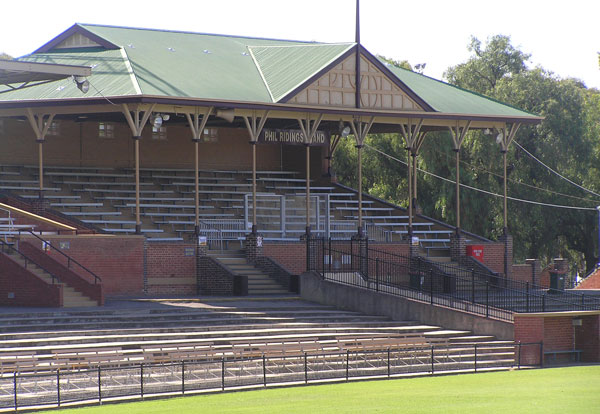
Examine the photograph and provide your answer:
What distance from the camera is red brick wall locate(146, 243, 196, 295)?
1389 inches

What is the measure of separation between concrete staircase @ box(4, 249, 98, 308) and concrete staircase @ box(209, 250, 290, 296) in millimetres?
6065

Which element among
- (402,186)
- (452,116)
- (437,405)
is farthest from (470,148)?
(437,405)

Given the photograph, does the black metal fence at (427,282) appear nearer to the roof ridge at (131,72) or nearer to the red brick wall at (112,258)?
the red brick wall at (112,258)

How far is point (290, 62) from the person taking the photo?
41.1m

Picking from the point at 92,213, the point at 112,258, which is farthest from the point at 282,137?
the point at 112,258

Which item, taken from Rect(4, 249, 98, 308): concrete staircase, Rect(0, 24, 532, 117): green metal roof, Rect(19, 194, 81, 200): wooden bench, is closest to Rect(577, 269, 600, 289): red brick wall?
Rect(0, 24, 532, 117): green metal roof

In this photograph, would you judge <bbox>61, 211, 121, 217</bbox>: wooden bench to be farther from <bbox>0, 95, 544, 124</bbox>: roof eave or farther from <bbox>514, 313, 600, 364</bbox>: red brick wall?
<bbox>514, 313, 600, 364</bbox>: red brick wall

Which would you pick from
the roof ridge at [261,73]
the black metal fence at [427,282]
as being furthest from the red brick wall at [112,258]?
the roof ridge at [261,73]

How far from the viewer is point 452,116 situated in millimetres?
40781

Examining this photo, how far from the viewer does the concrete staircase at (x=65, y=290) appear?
3088 cm

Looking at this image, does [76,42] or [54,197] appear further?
[76,42]

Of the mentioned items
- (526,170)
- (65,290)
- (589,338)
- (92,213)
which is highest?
(526,170)

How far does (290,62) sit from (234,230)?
672 cm

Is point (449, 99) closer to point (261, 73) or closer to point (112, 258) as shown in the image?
point (261, 73)
